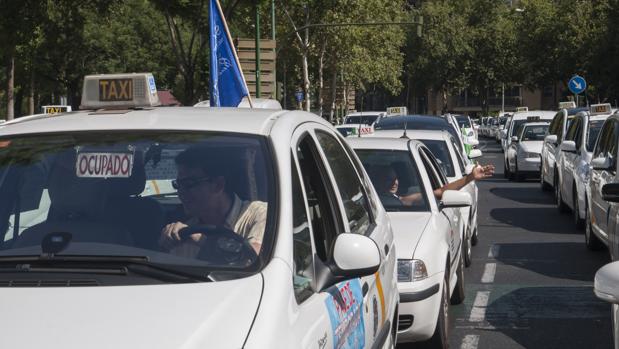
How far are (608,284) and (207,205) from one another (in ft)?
4.86

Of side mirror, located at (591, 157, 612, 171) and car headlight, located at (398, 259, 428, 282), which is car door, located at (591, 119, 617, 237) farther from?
car headlight, located at (398, 259, 428, 282)

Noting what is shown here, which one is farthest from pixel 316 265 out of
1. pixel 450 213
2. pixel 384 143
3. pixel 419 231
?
pixel 384 143

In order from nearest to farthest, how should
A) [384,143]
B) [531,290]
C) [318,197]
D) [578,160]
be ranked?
[318,197] < [384,143] < [531,290] < [578,160]

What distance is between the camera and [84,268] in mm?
3770

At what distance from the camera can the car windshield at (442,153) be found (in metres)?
12.5

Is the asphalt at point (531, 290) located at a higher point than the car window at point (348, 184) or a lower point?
lower

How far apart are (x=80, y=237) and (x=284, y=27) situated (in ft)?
185

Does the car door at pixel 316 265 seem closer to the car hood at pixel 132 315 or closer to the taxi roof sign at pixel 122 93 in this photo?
the car hood at pixel 132 315

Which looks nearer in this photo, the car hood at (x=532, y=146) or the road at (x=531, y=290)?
the road at (x=531, y=290)

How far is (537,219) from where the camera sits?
1784cm

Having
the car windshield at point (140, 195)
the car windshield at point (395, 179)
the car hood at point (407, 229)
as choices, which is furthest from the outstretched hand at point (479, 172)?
the car windshield at point (140, 195)

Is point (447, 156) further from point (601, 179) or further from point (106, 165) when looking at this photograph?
point (106, 165)

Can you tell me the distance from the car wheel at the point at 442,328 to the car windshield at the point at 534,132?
2057 cm

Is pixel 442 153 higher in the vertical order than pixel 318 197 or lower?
lower
